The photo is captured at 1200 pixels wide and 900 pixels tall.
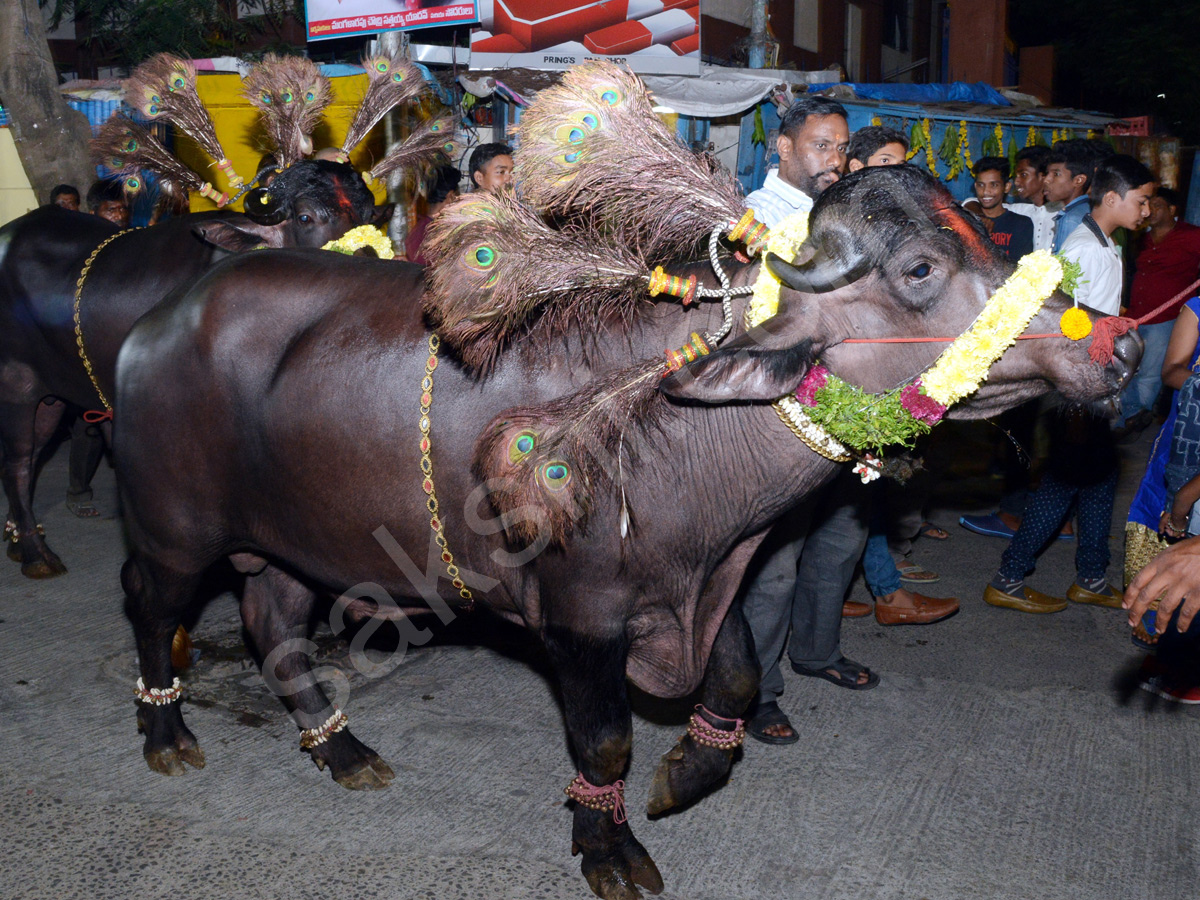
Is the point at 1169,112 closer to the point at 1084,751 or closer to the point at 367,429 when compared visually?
the point at 1084,751

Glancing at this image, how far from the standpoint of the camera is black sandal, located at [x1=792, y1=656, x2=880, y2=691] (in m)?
4.20

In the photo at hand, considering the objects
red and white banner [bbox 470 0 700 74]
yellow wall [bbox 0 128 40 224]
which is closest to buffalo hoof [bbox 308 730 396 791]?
red and white banner [bbox 470 0 700 74]

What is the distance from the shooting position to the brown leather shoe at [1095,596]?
5090 millimetres

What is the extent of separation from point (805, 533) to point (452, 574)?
1.43 meters

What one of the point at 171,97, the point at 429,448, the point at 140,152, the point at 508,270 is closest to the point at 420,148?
the point at 171,97

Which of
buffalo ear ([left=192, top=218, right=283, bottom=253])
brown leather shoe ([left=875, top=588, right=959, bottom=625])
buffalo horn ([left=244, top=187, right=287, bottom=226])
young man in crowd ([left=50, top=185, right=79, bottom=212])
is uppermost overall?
young man in crowd ([left=50, top=185, right=79, bottom=212])

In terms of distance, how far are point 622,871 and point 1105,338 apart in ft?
6.32

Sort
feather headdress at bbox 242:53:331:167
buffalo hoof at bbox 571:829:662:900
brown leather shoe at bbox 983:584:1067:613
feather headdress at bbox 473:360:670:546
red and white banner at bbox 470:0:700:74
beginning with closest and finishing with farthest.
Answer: feather headdress at bbox 473:360:670:546 < buffalo hoof at bbox 571:829:662:900 < feather headdress at bbox 242:53:331:167 < brown leather shoe at bbox 983:584:1067:613 < red and white banner at bbox 470:0:700:74

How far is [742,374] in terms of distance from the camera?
90.4 inches

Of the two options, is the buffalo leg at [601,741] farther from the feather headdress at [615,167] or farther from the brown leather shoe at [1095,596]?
the brown leather shoe at [1095,596]

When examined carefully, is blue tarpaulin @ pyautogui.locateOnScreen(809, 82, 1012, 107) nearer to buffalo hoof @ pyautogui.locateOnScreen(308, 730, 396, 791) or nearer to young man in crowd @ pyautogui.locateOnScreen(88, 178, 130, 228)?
young man in crowd @ pyautogui.locateOnScreen(88, 178, 130, 228)

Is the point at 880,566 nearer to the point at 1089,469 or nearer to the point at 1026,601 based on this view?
the point at 1026,601

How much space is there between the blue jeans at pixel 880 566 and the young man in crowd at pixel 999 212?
2.77 m

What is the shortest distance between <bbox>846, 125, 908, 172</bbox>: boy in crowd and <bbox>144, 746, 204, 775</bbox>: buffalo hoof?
11.4 feet
